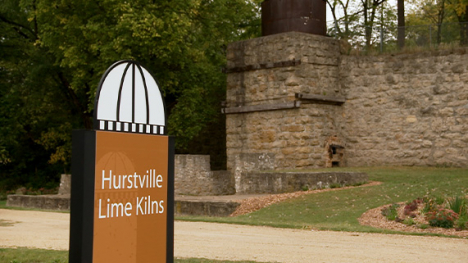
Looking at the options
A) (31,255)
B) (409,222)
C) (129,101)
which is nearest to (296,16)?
(409,222)

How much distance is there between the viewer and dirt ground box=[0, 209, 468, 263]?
352 inches

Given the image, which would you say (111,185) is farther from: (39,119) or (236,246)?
(39,119)

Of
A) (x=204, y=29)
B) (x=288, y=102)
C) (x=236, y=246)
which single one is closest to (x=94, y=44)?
(x=204, y=29)

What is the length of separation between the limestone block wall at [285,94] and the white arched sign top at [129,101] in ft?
51.9

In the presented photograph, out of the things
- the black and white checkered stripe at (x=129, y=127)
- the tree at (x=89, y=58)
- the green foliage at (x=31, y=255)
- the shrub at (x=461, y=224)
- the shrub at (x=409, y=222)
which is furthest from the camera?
the tree at (x=89, y=58)

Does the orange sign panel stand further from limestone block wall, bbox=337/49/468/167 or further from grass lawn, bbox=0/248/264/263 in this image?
limestone block wall, bbox=337/49/468/167

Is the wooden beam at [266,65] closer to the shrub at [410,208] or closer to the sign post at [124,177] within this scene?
the shrub at [410,208]

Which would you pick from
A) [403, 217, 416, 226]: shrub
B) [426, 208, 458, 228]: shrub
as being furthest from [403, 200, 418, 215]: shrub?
[426, 208, 458, 228]: shrub

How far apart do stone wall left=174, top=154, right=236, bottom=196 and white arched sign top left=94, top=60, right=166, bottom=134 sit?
15.2m

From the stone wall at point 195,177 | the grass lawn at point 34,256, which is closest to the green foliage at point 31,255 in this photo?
the grass lawn at point 34,256

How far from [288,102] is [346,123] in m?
2.60

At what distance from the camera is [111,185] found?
16.4 feet

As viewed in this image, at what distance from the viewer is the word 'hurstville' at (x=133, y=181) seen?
16.4 ft

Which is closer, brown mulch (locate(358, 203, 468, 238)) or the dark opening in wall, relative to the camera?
brown mulch (locate(358, 203, 468, 238))
